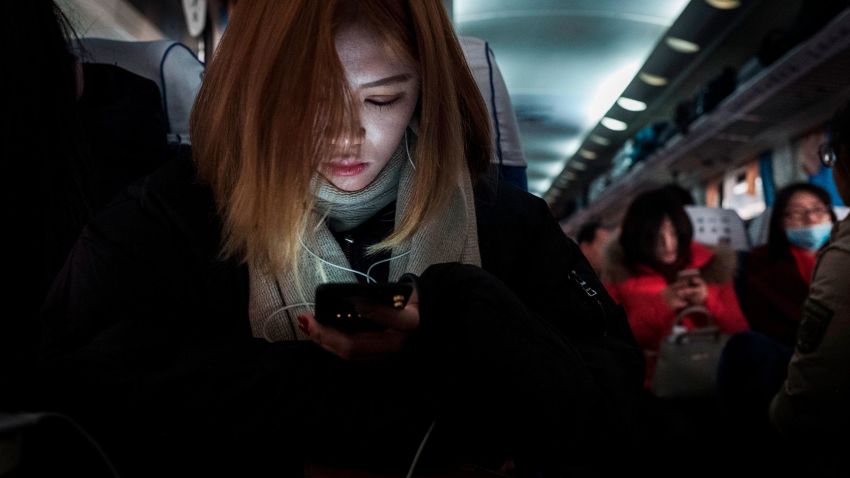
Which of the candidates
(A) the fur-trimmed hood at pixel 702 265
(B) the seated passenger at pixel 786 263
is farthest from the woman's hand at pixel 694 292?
(B) the seated passenger at pixel 786 263

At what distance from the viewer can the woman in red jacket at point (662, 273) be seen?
324 centimetres

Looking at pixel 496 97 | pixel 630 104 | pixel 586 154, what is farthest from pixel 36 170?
pixel 586 154

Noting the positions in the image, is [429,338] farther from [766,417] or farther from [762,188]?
[762,188]

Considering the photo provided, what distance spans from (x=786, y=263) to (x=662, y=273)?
66 cm

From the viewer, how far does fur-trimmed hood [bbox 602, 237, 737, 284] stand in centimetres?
334

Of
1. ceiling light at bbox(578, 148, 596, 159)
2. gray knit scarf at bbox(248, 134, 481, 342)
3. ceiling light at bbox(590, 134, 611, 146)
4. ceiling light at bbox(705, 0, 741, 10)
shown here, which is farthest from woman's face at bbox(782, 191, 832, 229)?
ceiling light at bbox(578, 148, 596, 159)

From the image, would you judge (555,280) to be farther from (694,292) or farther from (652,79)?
(652,79)

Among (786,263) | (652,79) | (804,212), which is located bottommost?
(786,263)

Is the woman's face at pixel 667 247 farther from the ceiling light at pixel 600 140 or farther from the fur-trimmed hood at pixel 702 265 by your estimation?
the ceiling light at pixel 600 140

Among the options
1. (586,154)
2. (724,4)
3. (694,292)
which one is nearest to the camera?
(694,292)

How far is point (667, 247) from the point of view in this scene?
135 inches

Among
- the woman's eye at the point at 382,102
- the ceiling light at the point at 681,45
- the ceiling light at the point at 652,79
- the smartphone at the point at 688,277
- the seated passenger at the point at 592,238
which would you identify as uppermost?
the ceiling light at the point at 681,45

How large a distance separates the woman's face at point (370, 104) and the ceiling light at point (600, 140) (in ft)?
32.0

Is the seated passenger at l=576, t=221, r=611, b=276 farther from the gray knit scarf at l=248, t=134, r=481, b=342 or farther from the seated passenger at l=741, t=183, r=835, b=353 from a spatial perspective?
the gray knit scarf at l=248, t=134, r=481, b=342
